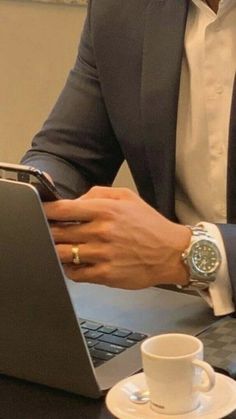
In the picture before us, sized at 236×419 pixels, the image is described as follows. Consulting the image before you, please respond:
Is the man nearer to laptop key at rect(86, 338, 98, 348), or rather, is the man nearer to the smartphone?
laptop key at rect(86, 338, 98, 348)

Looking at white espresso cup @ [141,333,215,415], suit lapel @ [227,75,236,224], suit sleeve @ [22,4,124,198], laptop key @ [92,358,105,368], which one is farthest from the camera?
suit sleeve @ [22,4,124,198]

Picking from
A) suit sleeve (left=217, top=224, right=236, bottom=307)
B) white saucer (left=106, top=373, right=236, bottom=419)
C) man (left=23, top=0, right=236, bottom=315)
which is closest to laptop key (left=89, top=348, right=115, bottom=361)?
white saucer (left=106, top=373, right=236, bottom=419)

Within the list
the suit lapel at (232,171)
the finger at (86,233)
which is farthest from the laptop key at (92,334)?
the suit lapel at (232,171)

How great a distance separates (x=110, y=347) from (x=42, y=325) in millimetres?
146

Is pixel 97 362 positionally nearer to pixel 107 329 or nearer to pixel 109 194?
pixel 107 329

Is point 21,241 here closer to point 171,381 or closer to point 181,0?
point 171,381

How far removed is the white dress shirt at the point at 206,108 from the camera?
1521 mm

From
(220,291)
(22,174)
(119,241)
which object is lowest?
(220,291)

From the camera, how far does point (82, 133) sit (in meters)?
1.66

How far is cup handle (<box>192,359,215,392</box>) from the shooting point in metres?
0.88

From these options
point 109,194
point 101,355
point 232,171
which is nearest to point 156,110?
point 232,171

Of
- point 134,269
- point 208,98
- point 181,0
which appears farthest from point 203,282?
point 181,0

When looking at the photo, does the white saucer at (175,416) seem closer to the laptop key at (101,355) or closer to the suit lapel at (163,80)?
the laptop key at (101,355)

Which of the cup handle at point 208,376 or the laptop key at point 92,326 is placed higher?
the cup handle at point 208,376
